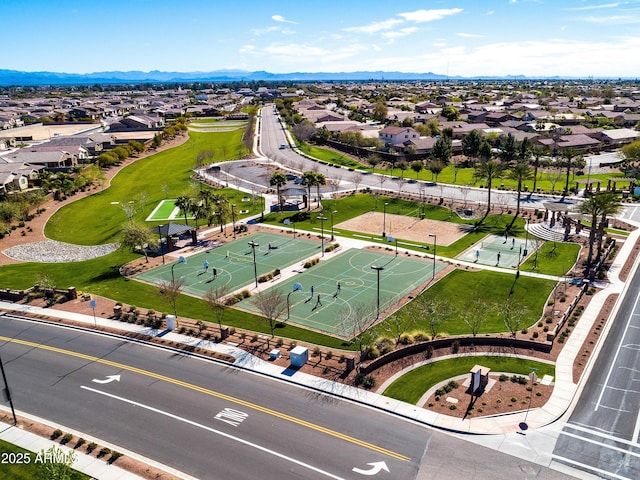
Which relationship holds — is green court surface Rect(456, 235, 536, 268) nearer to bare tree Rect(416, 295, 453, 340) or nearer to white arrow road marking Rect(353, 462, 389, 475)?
bare tree Rect(416, 295, 453, 340)

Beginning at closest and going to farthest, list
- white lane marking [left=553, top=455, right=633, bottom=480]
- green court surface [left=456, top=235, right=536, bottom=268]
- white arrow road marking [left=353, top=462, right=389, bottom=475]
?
white lane marking [left=553, top=455, right=633, bottom=480] < white arrow road marking [left=353, top=462, right=389, bottom=475] < green court surface [left=456, top=235, right=536, bottom=268]

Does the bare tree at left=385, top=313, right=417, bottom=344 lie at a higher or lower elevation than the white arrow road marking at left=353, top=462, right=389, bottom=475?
lower

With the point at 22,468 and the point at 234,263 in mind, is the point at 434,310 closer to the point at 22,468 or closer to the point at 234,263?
the point at 234,263

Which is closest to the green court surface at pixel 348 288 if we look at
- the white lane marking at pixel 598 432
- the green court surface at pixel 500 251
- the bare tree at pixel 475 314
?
the green court surface at pixel 500 251

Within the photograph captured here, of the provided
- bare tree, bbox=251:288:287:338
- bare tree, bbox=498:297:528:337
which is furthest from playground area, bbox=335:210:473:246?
bare tree, bbox=251:288:287:338

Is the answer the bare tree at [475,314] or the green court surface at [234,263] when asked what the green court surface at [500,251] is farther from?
the green court surface at [234,263]

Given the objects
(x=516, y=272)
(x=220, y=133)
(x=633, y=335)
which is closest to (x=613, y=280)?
(x=516, y=272)

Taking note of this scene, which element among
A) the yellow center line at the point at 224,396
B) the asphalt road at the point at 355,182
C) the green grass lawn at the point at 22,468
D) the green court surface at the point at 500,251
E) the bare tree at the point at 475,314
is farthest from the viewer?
the asphalt road at the point at 355,182
